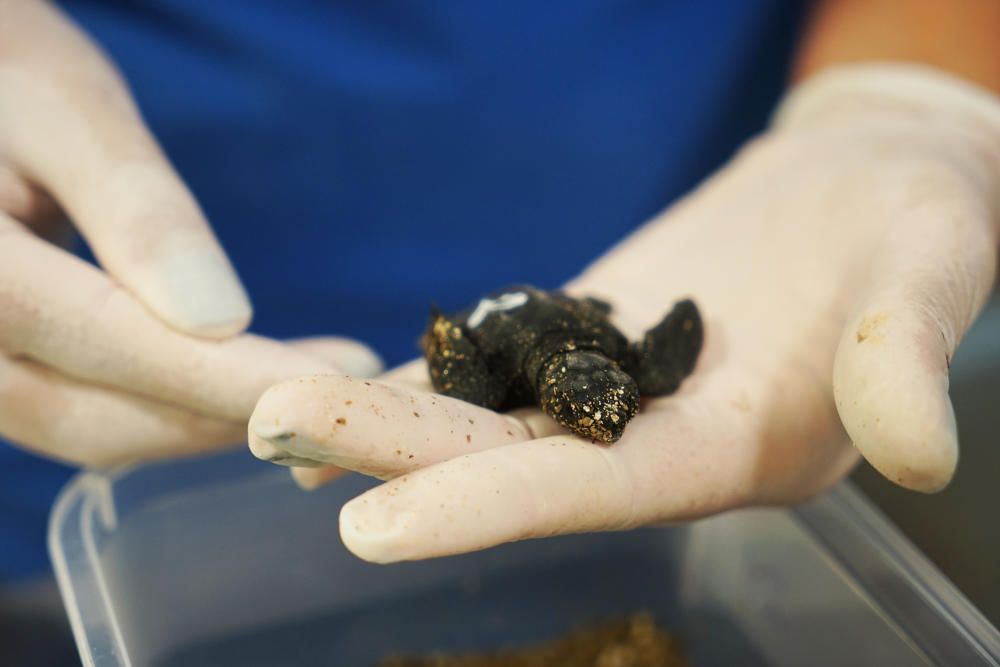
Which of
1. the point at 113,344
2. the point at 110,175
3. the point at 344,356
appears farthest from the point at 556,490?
the point at 110,175

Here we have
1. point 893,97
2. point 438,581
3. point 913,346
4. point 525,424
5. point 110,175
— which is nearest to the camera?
point 913,346

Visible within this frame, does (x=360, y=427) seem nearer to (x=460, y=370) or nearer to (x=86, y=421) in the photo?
(x=460, y=370)

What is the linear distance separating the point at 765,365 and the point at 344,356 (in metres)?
0.54

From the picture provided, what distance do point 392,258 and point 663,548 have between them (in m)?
0.72

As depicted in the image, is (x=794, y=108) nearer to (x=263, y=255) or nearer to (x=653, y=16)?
(x=653, y=16)

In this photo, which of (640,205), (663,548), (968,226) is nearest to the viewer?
(968,226)

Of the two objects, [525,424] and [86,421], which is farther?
[86,421]

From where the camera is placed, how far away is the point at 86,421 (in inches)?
41.1

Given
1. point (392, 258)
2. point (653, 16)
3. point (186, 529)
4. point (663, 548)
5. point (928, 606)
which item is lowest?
point (928, 606)

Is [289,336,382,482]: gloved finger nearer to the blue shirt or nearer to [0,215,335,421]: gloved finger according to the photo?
[0,215,335,421]: gloved finger

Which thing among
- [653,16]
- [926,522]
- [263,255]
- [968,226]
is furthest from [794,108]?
Result: [263,255]

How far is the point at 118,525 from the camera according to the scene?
112 cm

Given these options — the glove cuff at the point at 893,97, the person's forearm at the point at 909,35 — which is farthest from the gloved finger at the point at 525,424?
the person's forearm at the point at 909,35

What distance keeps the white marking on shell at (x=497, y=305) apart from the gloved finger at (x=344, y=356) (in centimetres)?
17
